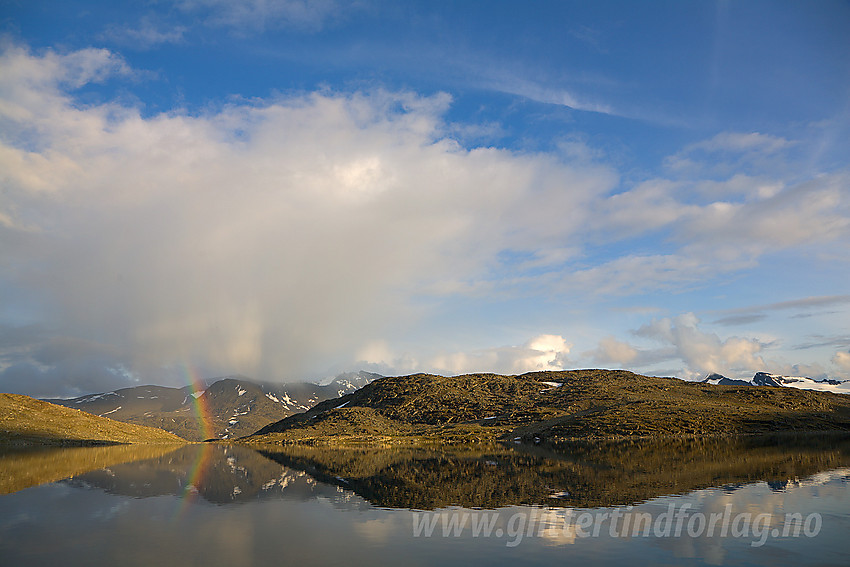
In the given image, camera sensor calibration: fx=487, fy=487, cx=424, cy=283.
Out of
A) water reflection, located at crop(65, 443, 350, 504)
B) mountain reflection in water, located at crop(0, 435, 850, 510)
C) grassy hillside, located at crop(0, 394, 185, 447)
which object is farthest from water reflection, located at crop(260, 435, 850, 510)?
grassy hillside, located at crop(0, 394, 185, 447)

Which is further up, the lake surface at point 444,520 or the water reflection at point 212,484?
the lake surface at point 444,520

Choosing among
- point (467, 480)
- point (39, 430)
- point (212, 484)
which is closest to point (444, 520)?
point (467, 480)

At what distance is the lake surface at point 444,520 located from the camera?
25.7 m

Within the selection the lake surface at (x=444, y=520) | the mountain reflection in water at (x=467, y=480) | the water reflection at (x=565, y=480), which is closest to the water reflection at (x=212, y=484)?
the mountain reflection in water at (x=467, y=480)

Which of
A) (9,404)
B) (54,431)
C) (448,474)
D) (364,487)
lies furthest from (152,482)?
(9,404)

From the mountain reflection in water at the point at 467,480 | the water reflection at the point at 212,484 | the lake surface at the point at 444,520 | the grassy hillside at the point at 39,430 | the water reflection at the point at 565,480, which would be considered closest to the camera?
the lake surface at the point at 444,520

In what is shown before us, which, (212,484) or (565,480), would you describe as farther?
(212,484)

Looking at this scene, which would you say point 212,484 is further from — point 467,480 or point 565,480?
point 565,480

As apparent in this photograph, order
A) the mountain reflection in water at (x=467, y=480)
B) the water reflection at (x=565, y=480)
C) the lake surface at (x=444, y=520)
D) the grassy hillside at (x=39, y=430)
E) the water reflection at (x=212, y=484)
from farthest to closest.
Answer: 1. the grassy hillside at (x=39, y=430)
2. the water reflection at (x=212, y=484)
3. the mountain reflection in water at (x=467, y=480)
4. the water reflection at (x=565, y=480)
5. the lake surface at (x=444, y=520)

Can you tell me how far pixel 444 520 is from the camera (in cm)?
3441

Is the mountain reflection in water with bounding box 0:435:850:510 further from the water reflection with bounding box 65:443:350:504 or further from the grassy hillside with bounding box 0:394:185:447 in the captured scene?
the grassy hillside with bounding box 0:394:185:447

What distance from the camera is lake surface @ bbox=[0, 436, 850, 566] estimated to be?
25.7m

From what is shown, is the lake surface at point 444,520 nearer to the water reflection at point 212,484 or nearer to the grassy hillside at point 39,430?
the water reflection at point 212,484

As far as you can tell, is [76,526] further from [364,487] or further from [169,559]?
[364,487]
